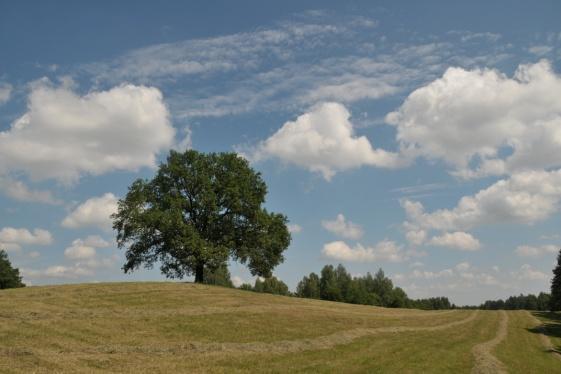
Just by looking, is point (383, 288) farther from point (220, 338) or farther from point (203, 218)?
point (220, 338)

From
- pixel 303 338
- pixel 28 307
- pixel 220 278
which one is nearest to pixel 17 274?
pixel 220 278

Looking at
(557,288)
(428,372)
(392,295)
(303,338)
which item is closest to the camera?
(428,372)

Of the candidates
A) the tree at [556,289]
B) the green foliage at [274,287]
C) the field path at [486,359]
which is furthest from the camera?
the green foliage at [274,287]

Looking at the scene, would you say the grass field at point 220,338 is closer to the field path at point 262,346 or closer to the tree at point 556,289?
the field path at point 262,346

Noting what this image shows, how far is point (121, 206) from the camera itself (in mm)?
58281

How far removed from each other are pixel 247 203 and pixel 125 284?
57.1ft

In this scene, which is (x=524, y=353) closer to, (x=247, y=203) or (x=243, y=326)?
(x=243, y=326)

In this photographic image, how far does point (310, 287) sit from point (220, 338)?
132 meters

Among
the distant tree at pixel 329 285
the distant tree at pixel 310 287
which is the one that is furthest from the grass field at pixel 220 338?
the distant tree at pixel 310 287

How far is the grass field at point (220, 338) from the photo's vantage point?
2447cm

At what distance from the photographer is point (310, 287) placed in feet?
527

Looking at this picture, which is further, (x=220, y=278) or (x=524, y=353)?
(x=220, y=278)

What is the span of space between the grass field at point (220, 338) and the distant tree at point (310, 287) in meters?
109

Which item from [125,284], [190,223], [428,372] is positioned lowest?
[428,372]
